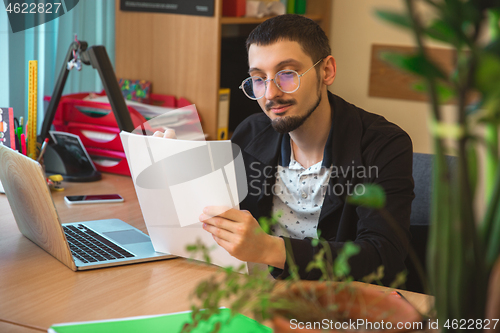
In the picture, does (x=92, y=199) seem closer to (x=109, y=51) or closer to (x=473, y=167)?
(x=109, y=51)

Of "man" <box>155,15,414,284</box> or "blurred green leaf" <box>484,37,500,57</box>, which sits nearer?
"blurred green leaf" <box>484,37,500,57</box>

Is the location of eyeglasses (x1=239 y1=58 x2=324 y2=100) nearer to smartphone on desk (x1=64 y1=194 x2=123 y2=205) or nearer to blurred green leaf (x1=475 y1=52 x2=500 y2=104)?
smartphone on desk (x1=64 y1=194 x2=123 y2=205)

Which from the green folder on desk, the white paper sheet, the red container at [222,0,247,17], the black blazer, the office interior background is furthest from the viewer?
the red container at [222,0,247,17]

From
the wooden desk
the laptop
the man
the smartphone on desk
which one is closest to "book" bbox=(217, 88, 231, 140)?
the man

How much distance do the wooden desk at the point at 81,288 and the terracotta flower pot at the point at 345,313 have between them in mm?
365

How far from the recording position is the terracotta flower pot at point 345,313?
0.49m

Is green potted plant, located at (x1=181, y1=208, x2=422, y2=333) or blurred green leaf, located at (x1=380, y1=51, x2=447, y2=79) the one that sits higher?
blurred green leaf, located at (x1=380, y1=51, x2=447, y2=79)

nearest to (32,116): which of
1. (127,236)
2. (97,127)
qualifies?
(97,127)

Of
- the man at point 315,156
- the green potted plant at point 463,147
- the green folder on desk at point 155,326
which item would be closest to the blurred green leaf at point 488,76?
the green potted plant at point 463,147

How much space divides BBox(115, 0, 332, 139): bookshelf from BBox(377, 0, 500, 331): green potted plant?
1609 millimetres

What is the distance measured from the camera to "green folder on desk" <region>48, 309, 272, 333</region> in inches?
29.3

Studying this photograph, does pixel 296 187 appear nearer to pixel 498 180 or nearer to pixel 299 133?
pixel 299 133

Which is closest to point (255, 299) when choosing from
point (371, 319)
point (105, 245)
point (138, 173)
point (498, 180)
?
point (371, 319)

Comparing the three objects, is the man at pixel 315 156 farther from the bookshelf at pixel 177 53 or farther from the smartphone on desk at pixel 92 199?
the bookshelf at pixel 177 53
